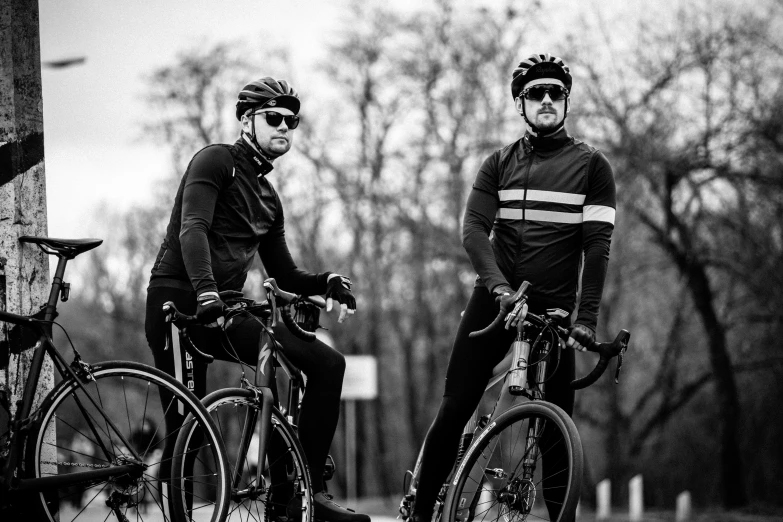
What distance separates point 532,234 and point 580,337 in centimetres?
67

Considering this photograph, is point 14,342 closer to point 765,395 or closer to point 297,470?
point 297,470

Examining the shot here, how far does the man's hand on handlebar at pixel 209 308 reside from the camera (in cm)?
482

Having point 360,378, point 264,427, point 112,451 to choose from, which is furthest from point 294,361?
point 360,378

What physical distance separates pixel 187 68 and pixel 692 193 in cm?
1247

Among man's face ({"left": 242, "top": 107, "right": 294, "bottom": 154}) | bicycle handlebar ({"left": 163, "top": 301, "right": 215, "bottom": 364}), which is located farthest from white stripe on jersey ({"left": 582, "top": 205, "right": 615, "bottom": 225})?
bicycle handlebar ({"left": 163, "top": 301, "right": 215, "bottom": 364})

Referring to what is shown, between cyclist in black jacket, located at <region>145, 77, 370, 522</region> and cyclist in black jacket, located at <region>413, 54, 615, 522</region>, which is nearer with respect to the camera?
cyclist in black jacket, located at <region>145, 77, 370, 522</region>

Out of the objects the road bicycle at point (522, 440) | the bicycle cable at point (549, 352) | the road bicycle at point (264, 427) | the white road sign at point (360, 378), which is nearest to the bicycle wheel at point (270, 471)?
the road bicycle at point (264, 427)

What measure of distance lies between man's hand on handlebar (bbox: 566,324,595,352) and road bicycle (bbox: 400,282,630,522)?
0.04 meters

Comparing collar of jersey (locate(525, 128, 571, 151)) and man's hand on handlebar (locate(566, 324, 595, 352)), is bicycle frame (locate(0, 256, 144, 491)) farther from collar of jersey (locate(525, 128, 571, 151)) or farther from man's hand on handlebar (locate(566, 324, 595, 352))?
collar of jersey (locate(525, 128, 571, 151))

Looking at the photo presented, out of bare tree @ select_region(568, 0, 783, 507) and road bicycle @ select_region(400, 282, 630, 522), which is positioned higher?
bare tree @ select_region(568, 0, 783, 507)

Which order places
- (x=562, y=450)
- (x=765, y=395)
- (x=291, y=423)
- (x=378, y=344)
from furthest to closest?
(x=378, y=344), (x=765, y=395), (x=291, y=423), (x=562, y=450)

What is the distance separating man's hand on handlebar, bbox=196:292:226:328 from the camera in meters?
4.82

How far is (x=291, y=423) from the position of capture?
529 centimetres

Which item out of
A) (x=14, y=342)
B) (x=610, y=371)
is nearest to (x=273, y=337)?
(x=14, y=342)
